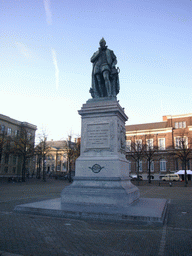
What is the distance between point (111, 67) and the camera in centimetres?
1137

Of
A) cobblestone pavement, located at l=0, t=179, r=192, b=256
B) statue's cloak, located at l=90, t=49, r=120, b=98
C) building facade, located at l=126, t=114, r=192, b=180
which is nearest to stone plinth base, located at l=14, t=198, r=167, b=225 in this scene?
cobblestone pavement, located at l=0, t=179, r=192, b=256

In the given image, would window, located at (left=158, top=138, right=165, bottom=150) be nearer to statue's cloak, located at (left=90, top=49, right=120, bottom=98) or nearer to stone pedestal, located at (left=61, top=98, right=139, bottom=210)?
statue's cloak, located at (left=90, top=49, right=120, bottom=98)

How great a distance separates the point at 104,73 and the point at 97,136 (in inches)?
133

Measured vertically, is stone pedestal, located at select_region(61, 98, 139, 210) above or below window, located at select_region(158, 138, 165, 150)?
below

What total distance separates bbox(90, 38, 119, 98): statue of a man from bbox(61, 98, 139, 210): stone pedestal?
81 centimetres

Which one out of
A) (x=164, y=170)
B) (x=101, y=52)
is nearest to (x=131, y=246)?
(x=101, y=52)

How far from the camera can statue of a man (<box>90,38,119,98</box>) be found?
11.1 meters

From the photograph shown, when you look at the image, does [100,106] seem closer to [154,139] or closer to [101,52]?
[101,52]

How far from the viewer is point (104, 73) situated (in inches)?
437

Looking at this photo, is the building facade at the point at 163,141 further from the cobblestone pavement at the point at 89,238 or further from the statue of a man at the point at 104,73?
the cobblestone pavement at the point at 89,238

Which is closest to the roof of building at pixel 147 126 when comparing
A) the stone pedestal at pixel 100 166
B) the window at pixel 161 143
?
the window at pixel 161 143

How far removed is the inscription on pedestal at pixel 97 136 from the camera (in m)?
9.75

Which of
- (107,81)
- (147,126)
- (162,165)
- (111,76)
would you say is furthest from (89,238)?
(147,126)

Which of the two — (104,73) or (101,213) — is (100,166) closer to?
(101,213)
